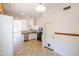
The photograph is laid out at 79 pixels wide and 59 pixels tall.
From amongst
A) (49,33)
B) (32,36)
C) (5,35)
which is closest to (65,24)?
(49,33)

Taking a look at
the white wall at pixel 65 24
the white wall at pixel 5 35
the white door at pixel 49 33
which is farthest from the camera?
the white door at pixel 49 33

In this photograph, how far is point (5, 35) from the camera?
299cm

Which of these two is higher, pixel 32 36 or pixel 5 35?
pixel 5 35

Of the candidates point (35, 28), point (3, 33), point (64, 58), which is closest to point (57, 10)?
point (3, 33)

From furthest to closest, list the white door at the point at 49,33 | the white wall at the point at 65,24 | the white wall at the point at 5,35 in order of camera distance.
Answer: the white door at the point at 49,33
the white wall at the point at 65,24
the white wall at the point at 5,35

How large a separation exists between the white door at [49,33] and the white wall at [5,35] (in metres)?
2.96

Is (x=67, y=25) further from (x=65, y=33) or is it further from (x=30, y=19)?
(x=30, y=19)

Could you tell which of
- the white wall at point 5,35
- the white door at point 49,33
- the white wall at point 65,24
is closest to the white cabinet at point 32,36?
the white door at point 49,33

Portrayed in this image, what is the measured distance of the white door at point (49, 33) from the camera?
18.8ft

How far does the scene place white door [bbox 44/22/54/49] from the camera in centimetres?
574

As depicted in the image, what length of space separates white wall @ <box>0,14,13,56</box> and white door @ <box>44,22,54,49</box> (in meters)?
2.96

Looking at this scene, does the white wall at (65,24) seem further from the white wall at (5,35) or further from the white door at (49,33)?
the white wall at (5,35)

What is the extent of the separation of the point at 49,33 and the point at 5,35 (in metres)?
3.39

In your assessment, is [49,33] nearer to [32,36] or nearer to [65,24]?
[65,24]
